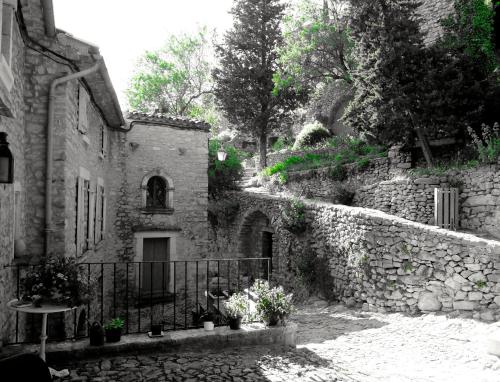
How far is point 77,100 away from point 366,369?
707 cm

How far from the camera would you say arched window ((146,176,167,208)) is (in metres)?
13.5

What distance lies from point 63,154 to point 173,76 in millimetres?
20539

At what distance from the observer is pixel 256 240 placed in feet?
56.2

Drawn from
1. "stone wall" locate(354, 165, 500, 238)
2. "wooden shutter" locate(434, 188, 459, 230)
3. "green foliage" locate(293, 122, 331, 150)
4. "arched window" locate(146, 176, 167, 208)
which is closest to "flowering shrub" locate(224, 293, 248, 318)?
"wooden shutter" locate(434, 188, 459, 230)

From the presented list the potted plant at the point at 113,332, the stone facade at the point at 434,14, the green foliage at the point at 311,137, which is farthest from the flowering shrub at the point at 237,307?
the green foliage at the point at 311,137

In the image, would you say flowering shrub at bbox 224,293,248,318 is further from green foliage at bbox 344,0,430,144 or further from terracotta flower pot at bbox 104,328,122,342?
green foliage at bbox 344,0,430,144

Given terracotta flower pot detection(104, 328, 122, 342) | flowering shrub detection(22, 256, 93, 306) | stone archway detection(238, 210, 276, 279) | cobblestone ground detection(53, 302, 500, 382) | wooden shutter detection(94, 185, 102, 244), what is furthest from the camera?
stone archway detection(238, 210, 276, 279)

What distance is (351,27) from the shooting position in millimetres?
13914

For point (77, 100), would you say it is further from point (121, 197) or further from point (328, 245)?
point (328, 245)

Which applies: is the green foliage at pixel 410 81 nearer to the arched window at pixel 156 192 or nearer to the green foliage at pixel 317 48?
the green foliage at pixel 317 48

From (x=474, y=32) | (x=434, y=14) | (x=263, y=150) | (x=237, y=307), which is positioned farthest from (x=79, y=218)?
(x=434, y=14)

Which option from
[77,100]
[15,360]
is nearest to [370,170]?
[77,100]

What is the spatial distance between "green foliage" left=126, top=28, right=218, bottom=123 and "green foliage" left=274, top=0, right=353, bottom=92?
8355 mm

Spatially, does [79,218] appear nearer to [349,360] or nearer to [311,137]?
[349,360]
